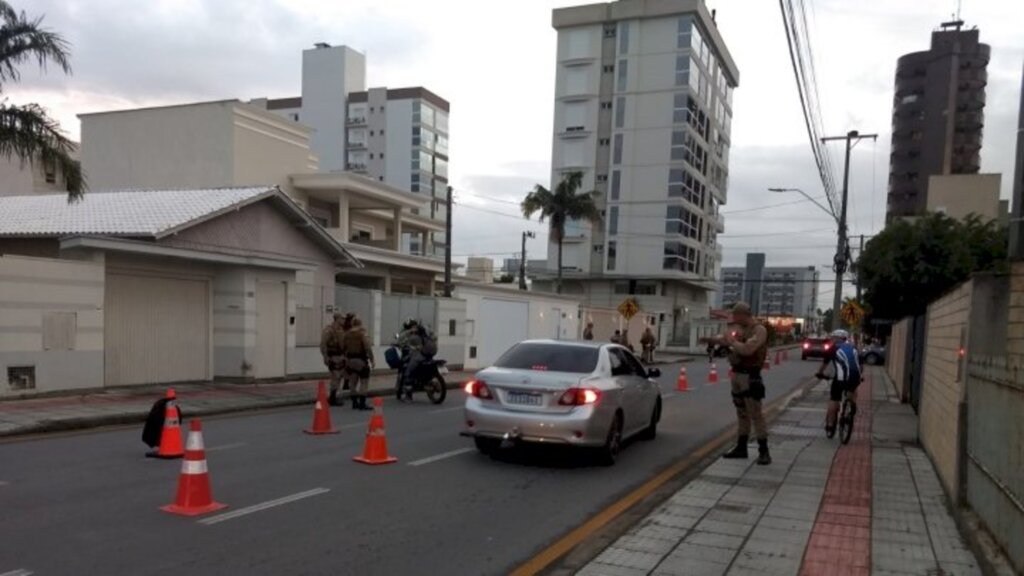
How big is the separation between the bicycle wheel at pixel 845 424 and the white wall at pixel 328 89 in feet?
255

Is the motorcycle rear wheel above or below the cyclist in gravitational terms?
below

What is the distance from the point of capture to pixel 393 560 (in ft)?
17.9

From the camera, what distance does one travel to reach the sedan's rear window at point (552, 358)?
9422mm

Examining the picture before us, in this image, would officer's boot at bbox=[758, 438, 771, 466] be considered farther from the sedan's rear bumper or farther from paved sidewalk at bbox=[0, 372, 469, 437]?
paved sidewalk at bbox=[0, 372, 469, 437]

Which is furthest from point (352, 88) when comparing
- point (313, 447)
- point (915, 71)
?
point (313, 447)

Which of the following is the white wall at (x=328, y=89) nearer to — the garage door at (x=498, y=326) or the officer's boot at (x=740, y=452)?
the garage door at (x=498, y=326)

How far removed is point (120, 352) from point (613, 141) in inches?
2239

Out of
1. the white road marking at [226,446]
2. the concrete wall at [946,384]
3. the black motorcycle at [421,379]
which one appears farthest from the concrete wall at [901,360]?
the white road marking at [226,446]

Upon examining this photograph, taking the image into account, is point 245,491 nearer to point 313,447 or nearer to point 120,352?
point 313,447

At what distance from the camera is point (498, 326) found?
29859 mm

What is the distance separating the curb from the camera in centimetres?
1038

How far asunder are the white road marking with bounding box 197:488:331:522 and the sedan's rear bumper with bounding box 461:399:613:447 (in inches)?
83.5

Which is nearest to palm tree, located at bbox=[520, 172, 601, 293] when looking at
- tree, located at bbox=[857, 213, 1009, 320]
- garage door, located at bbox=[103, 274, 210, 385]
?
tree, located at bbox=[857, 213, 1009, 320]

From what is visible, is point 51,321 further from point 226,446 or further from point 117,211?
point 226,446
